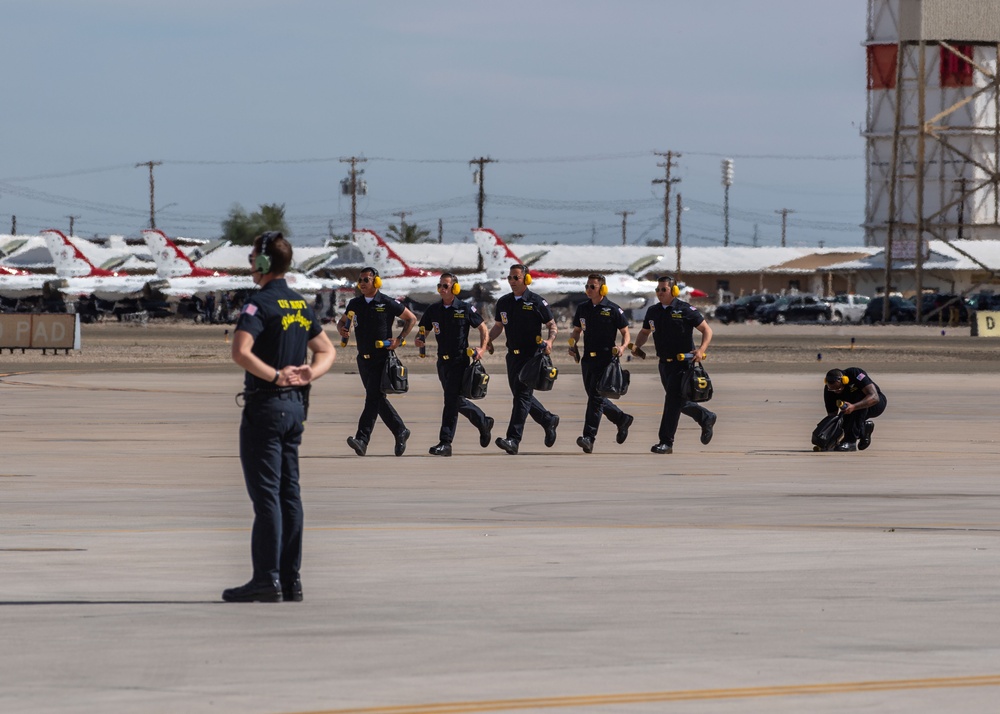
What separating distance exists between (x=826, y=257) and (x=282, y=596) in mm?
125284

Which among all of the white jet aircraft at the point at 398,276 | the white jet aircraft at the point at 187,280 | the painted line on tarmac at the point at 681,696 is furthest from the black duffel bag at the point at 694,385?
the white jet aircraft at the point at 398,276

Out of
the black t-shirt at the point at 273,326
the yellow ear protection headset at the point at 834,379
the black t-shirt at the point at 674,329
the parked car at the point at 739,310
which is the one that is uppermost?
the black t-shirt at the point at 273,326

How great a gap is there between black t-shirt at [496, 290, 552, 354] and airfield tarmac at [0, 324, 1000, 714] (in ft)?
3.75

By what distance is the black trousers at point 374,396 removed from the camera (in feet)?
56.7

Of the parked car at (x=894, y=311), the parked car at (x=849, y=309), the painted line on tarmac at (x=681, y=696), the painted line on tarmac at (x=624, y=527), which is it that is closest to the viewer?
the painted line on tarmac at (x=681, y=696)

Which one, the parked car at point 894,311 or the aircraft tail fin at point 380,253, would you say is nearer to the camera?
the parked car at point 894,311

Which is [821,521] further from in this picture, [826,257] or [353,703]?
[826,257]

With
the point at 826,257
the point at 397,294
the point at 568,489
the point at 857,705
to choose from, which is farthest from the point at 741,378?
the point at 826,257

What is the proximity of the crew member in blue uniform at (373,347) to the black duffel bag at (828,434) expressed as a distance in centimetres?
436

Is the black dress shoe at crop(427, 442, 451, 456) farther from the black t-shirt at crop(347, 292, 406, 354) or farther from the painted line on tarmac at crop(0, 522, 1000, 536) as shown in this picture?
the painted line on tarmac at crop(0, 522, 1000, 536)

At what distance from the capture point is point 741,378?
37.0 meters

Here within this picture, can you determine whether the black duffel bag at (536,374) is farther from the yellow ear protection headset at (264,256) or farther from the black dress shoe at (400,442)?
the yellow ear protection headset at (264,256)

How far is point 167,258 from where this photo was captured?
100500 millimetres

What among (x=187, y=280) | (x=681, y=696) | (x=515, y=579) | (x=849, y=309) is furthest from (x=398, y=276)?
(x=681, y=696)
